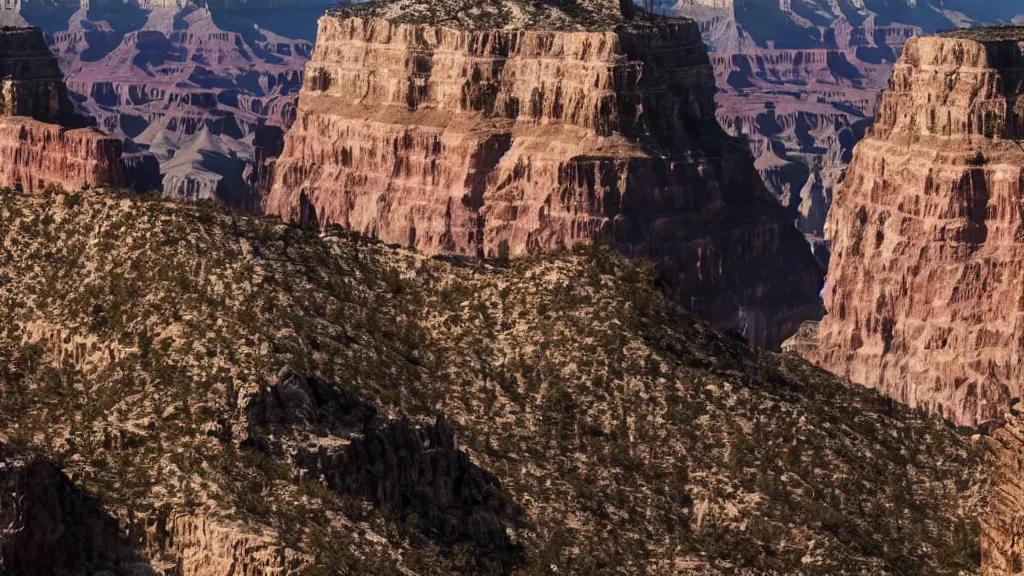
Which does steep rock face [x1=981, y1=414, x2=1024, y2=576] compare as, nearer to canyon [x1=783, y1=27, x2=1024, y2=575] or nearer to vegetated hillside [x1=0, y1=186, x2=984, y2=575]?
vegetated hillside [x1=0, y1=186, x2=984, y2=575]

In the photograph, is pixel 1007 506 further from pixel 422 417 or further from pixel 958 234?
pixel 958 234

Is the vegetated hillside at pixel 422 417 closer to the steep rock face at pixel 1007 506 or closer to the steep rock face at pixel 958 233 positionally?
the steep rock face at pixel 1007 506

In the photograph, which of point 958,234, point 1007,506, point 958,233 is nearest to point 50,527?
point 1007,506

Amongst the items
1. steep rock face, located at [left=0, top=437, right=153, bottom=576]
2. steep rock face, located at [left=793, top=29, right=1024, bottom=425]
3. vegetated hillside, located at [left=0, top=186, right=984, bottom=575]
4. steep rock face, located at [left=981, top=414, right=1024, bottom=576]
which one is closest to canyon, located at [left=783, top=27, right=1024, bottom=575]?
steep rock face, located at [left=793, top=29, right=1024, bottom=425]

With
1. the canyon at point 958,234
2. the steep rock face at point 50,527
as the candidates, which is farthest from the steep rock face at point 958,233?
the steep rock face at point 50,527

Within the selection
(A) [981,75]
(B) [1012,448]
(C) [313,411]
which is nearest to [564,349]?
(C) [313,411]

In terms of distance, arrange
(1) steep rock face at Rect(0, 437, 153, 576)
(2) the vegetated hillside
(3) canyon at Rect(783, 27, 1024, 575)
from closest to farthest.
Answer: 1. (1) steep rock face at Rect(0, 437, 153, 576)
2. (2) the vegetated hillside
3. (3) canyon at Rect(783, 27, 1024, 575)
